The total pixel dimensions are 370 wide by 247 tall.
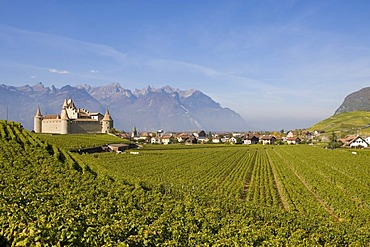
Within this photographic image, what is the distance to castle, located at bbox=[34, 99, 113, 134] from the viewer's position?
4281 inches

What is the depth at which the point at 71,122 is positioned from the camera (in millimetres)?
110562

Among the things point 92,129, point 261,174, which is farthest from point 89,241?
point 92,129

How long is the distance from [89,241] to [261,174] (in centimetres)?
4277

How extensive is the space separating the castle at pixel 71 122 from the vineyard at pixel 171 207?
63.3m

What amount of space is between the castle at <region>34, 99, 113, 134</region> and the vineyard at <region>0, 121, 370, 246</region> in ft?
208

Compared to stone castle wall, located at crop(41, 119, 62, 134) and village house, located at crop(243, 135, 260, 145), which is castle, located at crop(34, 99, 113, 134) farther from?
village house, located at crop(243, 135, 260, 145)

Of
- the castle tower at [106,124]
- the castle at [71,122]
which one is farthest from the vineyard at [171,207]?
the castle tower at [106,124]

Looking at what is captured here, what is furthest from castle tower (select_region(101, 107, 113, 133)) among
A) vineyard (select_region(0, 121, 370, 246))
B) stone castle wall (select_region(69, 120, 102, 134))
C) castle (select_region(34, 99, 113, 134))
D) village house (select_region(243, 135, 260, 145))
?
vineyard (select_region(0, 121, 370, 246))

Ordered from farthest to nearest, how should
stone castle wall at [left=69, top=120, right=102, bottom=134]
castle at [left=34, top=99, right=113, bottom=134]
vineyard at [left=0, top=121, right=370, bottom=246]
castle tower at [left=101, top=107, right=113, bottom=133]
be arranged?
castle tower at [left=101, top=107, right=113, bottom=133] → stone castle wall at [left=69, top=120, right=102, bottom=134] → castle at [left=34, top=99, right=113, bottom=134] → vineyard at [left=0, top=121, right=370, bottom=246]

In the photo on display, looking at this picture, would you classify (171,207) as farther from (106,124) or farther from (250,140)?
(250,140)

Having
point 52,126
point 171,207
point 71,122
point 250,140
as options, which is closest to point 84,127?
point 71,122

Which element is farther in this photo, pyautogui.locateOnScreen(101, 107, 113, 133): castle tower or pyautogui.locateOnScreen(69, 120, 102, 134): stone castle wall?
pyautogui.locateOnScreen(101, 107, 113, 133): castle tower

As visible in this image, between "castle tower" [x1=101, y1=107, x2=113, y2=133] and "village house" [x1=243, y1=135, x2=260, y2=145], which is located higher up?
"castle tower" [x1=101, y1=107, x2=113, y2=133]

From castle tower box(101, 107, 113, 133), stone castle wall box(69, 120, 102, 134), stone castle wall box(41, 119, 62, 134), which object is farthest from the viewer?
castle tower box(101, 107, 113, 133)
